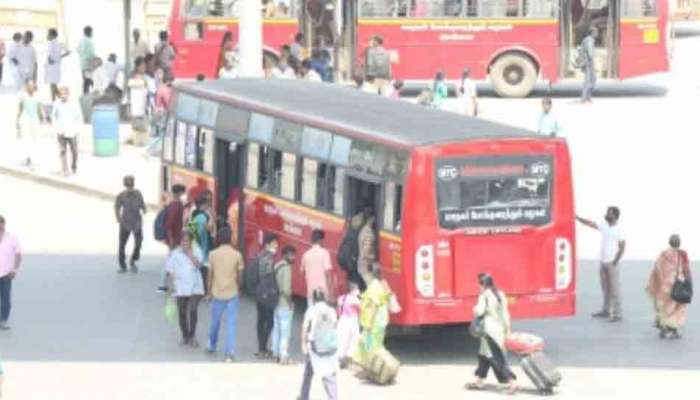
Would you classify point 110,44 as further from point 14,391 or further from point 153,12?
point 14,391

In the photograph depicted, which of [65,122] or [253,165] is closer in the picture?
[253,165]

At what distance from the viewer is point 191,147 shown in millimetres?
26406

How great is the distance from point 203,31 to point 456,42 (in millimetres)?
5049

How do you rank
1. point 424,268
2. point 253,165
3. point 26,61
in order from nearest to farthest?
point 424,268, point 253,165, point 26,61

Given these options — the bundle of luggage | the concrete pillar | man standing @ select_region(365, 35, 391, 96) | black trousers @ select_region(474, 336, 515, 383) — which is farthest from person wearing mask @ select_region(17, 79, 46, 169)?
black trousers @ select_region(474, 336, 515, 383)

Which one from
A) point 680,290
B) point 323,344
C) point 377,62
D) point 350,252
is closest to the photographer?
point 323,344

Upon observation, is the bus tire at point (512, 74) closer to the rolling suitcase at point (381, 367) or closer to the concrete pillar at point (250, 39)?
the concrete pillar at point (250, 39)

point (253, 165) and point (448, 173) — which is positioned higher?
point (448, 173)

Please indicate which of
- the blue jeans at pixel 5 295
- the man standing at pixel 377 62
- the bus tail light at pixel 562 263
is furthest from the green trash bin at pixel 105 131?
the bus tail light at pixel 562 263

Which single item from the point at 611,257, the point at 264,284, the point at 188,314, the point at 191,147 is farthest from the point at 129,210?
the point at 611,257

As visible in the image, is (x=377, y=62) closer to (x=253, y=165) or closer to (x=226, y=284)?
(x=253, y=165)

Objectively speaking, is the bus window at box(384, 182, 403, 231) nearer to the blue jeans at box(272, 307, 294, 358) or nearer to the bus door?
the blue jeans at box(272, 307, 294, 358)

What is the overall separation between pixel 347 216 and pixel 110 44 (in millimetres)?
30728

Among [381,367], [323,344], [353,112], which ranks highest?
[353,112]
